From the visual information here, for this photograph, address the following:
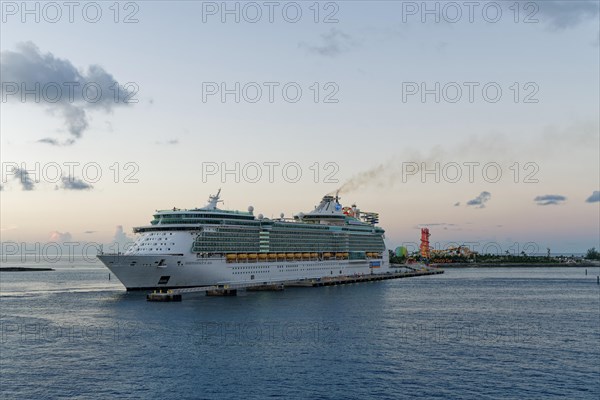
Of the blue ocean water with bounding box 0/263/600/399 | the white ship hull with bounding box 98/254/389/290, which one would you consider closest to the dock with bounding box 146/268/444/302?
the white ship hull with bounding box 98/254/389/290

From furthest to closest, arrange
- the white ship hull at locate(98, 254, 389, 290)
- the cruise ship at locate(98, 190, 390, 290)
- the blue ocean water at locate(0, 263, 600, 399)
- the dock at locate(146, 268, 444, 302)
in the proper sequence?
the cruise ship at locate(98, 190, 390, 290), the white ship hull at locate(98, 254, 389, 290), the dock at locate(146, 268, 444, 302), the blue ocean water at locate(0, 263, 600, 399)

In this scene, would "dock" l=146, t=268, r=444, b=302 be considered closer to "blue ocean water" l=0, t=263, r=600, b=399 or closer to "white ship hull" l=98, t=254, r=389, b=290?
"white ship hull" l=98, t=254, r=389, b=290

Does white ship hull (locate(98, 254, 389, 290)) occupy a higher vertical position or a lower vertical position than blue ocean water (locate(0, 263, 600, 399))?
higher

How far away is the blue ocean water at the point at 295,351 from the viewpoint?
131 feet

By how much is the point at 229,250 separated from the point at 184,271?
469 inches

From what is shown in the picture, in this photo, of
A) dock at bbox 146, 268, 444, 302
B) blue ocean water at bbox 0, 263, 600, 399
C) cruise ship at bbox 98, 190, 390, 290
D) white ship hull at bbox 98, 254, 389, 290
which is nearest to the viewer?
blue ocean water at bbox 0, 263, 600, 399

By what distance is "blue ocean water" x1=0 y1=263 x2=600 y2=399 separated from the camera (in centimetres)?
3991

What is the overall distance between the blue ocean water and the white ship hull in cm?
1016

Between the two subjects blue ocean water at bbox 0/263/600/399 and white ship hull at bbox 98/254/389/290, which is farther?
white ship hull at bbox 98/254/389/290

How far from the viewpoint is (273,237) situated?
4808 inches

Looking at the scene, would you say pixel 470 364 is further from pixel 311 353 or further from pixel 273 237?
pixel 273 237

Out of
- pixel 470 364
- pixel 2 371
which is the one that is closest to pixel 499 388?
pixel 470 364

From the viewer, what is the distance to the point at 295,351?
50.8m

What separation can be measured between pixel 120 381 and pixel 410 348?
83.3 ft
